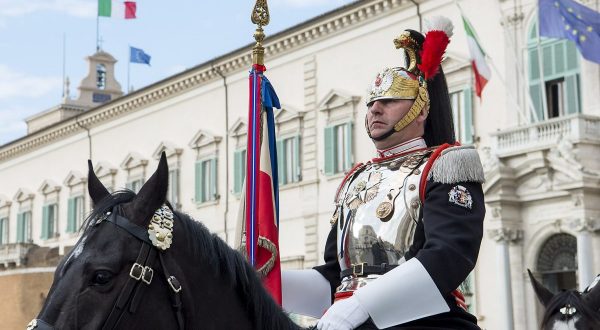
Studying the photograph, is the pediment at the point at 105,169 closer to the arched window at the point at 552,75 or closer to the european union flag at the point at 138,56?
the european union flag at the point at 138,56

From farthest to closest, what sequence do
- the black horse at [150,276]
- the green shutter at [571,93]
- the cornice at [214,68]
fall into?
the cornice at [214,68] < the green shutter at [571,93] < the black horse at [150,276]

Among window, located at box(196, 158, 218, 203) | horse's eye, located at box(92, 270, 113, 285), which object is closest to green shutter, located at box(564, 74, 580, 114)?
window, located at box(196, 158, 218, 203)

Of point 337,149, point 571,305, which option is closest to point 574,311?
point 571,305

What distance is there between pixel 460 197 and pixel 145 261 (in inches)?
50.2

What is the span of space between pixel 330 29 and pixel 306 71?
1.59 m

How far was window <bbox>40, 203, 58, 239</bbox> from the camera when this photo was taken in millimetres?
45469

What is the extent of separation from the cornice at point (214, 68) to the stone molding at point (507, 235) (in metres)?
7.07

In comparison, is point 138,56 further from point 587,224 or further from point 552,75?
point 587,224

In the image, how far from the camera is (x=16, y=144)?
49406 millimetres

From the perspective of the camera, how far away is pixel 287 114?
3288cm

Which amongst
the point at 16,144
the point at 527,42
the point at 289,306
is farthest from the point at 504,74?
the point at 16,144

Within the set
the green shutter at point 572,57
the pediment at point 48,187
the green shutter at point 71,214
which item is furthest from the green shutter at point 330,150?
the pediment at point 48,187

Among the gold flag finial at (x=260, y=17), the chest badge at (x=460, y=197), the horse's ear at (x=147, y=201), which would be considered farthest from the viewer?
the gold flag finial at (x=260, y=17)

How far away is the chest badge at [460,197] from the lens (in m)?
4.18
